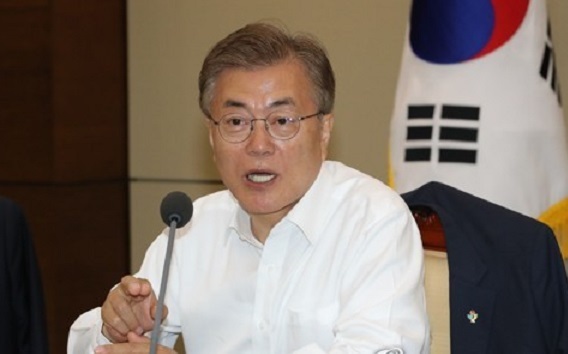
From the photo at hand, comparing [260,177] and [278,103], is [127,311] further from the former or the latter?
[278,103]

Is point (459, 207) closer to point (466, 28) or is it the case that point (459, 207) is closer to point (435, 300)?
point (435, 300)

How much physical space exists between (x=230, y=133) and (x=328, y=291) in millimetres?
362

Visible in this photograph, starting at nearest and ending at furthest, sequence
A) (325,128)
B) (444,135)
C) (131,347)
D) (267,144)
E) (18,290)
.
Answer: (131,347), (267,144), (325,128), (444,135), (18,290)

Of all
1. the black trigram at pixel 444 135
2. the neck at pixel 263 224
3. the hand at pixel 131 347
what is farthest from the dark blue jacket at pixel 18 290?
the hand at pixel 131 347

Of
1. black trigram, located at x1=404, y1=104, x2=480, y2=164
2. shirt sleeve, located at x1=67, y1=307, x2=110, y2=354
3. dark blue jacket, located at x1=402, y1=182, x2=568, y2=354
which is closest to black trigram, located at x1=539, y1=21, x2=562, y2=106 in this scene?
black trigram, located at x1=404, y1=104, x2=480, y2=164

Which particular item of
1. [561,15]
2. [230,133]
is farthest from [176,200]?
[561,15]

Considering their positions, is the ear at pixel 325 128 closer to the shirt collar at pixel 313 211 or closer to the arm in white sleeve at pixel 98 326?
the shirt collar at pixel 313 211

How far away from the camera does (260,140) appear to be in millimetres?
2201

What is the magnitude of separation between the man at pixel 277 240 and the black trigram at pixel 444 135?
1003 millimetres

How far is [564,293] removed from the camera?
7.41 feet

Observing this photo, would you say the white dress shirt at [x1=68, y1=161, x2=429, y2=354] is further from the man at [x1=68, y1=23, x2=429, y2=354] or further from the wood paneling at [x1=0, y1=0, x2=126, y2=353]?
the wood paneling at [x1=0, y1=0, x2=126, y2=353]

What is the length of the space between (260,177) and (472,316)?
1.61ft

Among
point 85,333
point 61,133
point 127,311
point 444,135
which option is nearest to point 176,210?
point 127,311

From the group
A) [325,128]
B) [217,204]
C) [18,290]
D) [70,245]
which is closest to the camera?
[325,128]
